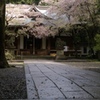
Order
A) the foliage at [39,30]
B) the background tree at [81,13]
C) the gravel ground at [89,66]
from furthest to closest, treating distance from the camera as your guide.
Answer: the foliage at [39,30] → the background tree at [81,13] → the gravel ground at [89,66]

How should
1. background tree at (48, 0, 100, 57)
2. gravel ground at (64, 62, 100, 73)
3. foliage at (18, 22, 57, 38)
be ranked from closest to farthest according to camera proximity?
gravel ground at (64, 62, 100, 73) < background tree at (48, 0, 100, 57) < foliage at (18, 22, 57, 38)

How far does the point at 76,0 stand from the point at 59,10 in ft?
7.43

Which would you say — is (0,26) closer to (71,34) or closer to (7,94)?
(7,94)

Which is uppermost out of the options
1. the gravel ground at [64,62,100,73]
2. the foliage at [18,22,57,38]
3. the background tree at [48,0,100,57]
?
the background tree at [48,0,100,57]

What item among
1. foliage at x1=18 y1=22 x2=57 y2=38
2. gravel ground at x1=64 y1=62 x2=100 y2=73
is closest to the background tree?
foliage at x1=18 y1=22 x2=57 y2=38

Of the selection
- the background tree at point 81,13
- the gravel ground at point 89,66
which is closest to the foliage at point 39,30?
the background tree at point 81,13

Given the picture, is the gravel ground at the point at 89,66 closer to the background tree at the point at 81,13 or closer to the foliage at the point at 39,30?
the background tree at the point at 81,13

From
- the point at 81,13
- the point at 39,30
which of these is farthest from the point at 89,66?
the point at 39,30

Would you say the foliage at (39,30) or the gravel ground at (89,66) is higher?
the foliage at (39,30)

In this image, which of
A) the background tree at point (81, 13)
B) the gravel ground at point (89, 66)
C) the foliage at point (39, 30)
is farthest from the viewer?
the foliage at point (39, 30)

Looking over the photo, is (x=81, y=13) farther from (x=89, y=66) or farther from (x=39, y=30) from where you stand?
(x=89, y=66)

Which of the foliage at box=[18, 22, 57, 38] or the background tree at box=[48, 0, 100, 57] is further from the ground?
the background tree at box=[48, 0, 100, 57]

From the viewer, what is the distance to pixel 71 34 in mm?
29953

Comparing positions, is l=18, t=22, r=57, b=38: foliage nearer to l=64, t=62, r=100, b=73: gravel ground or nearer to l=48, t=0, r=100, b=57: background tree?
l=48, t=0, r=100, b=57: background tree
